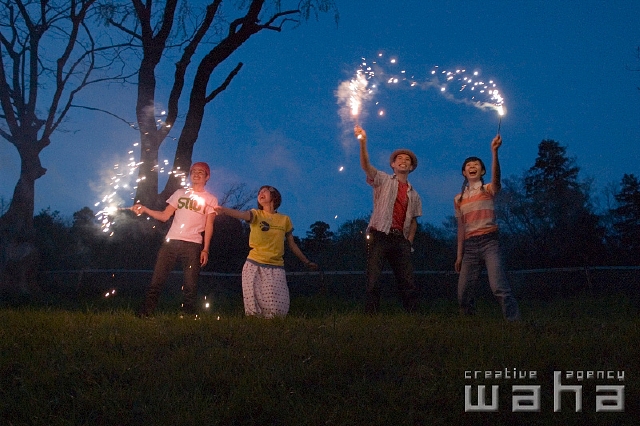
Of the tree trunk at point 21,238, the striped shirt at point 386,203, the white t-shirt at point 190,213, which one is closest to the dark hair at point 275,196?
the white t-shirt at point 190,213

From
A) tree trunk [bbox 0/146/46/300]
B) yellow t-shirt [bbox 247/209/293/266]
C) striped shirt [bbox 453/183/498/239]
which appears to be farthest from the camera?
tree trunk [bbox 0/146/46/300]

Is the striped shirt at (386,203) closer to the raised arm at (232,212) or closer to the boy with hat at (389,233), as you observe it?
the boy with hat at (389,233)

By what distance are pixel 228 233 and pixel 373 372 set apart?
9.35 m

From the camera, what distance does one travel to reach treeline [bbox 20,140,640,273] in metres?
13.1

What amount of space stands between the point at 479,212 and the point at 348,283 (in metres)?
5.57

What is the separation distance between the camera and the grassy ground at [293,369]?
353cm

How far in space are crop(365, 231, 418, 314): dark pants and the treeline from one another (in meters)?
6.08

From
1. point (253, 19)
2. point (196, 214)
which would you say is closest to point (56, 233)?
point (253, 19)

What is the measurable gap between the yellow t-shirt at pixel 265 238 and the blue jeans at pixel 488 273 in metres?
2.10

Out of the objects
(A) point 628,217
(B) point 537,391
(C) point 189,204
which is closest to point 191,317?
(C) point 189,204

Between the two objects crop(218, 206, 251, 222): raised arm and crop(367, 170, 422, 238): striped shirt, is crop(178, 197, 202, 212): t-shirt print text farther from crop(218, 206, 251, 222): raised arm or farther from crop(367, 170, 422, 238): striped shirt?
crop(367, 170, 422, 238): striped shirt

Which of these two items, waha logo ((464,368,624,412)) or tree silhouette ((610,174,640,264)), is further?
tree silhouette ((610,174,640,264))

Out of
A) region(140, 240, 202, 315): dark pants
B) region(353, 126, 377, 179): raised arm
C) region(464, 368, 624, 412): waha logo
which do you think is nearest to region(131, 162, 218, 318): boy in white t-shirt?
region(140, 240, 202, 315): dark pants

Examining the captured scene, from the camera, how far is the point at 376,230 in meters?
6.77
